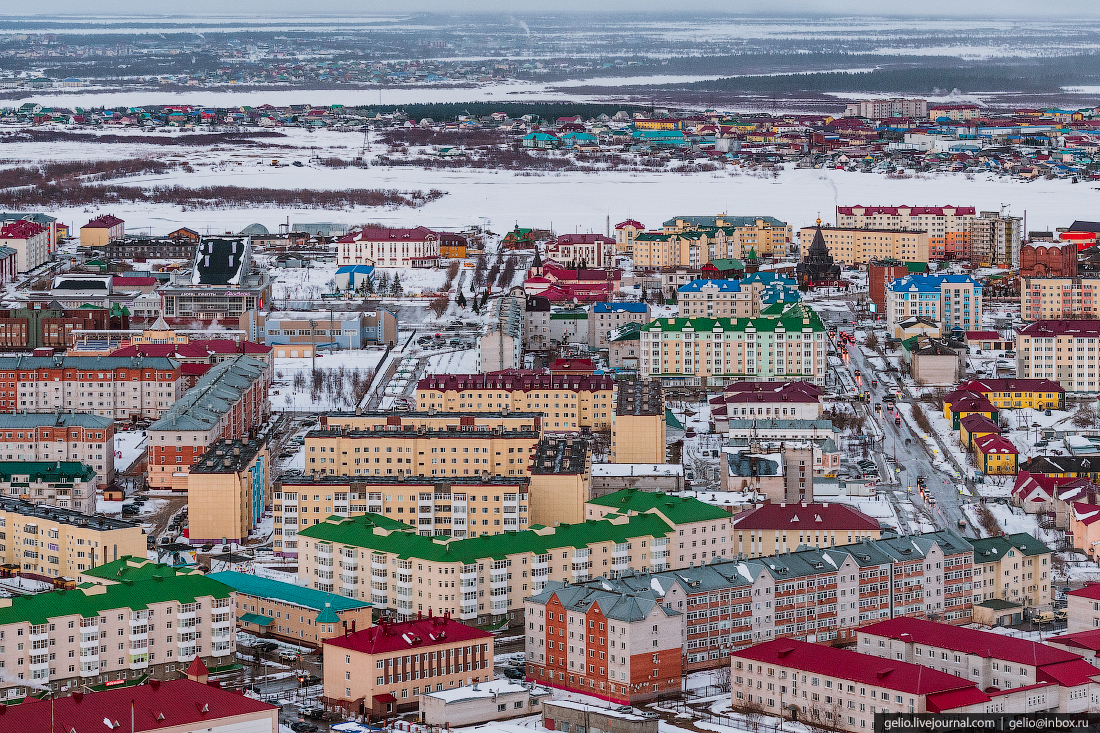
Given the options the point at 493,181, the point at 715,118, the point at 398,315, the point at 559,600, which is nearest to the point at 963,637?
the point at 559,600

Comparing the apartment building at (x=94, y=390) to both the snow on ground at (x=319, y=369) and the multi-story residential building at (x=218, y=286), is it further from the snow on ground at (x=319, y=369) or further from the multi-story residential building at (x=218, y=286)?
the multi-story residential building at (x=218, y=286)

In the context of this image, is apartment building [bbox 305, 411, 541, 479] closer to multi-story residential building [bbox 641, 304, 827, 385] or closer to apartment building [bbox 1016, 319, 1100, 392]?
multi-story residential building [bbox 641, 304, 827, 385]

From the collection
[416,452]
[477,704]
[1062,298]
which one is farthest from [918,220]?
[477,704]

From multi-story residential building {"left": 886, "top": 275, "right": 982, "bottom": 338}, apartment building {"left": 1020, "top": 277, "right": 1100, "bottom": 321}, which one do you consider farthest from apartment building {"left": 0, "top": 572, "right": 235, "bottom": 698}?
apartment building {"left": 1020, "top": 277, "right": 1100, "bottom": 321}

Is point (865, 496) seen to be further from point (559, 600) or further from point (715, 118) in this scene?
point (715, 118)

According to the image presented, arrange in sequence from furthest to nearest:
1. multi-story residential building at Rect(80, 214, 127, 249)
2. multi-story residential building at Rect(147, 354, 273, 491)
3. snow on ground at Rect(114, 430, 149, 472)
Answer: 1. multi-story residential building at Rect(80, 214, 127, 249)
2. snow on ground at Rect(114, 430, 149, 472)
3. multi-story residential building at Rect(147, 354, 273, 491)
